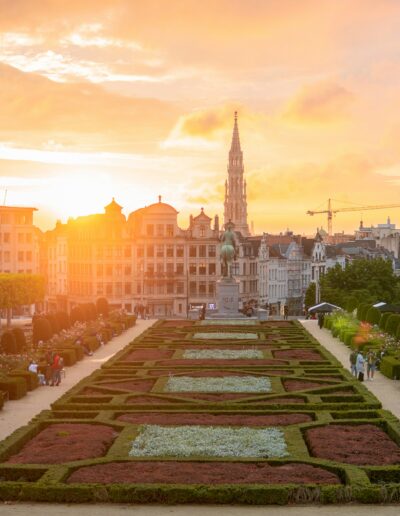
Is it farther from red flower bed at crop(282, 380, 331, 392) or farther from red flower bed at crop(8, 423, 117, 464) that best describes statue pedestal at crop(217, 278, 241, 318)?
red flower bed at crop(8, 423, 117, 464)

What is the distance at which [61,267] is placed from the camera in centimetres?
13675

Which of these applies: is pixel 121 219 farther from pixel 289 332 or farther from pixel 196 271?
pixel 289 332

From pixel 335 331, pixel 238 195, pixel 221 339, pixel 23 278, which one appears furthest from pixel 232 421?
pixel 238 195

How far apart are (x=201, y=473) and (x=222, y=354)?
28120 millimetres

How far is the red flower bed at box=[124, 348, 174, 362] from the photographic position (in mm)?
50228

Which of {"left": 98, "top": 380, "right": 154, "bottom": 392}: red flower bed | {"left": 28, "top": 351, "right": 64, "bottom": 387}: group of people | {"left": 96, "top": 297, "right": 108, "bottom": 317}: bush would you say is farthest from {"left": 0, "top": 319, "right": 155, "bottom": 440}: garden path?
{"left": 96, "top": 297, "right": 108, "bottom": 317}: bush

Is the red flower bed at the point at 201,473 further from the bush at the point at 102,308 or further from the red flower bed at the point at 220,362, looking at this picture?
the bush at the point at 102,308

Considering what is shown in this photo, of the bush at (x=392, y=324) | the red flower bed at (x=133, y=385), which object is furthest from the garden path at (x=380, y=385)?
the red flower bed at (x=133, y=385)

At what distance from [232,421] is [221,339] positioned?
2966 centimetres

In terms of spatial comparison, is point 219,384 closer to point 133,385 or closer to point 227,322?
point 133,385

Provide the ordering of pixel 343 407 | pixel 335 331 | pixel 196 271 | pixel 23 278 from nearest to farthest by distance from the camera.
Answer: pixel 343 407
pixel 335 331
pixel 23 278
pixel 196 271

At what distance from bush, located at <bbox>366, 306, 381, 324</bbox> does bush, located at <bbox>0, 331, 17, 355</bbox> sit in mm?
27158

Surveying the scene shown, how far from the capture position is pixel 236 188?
17950 cm

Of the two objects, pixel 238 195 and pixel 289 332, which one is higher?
pixel 238 195
